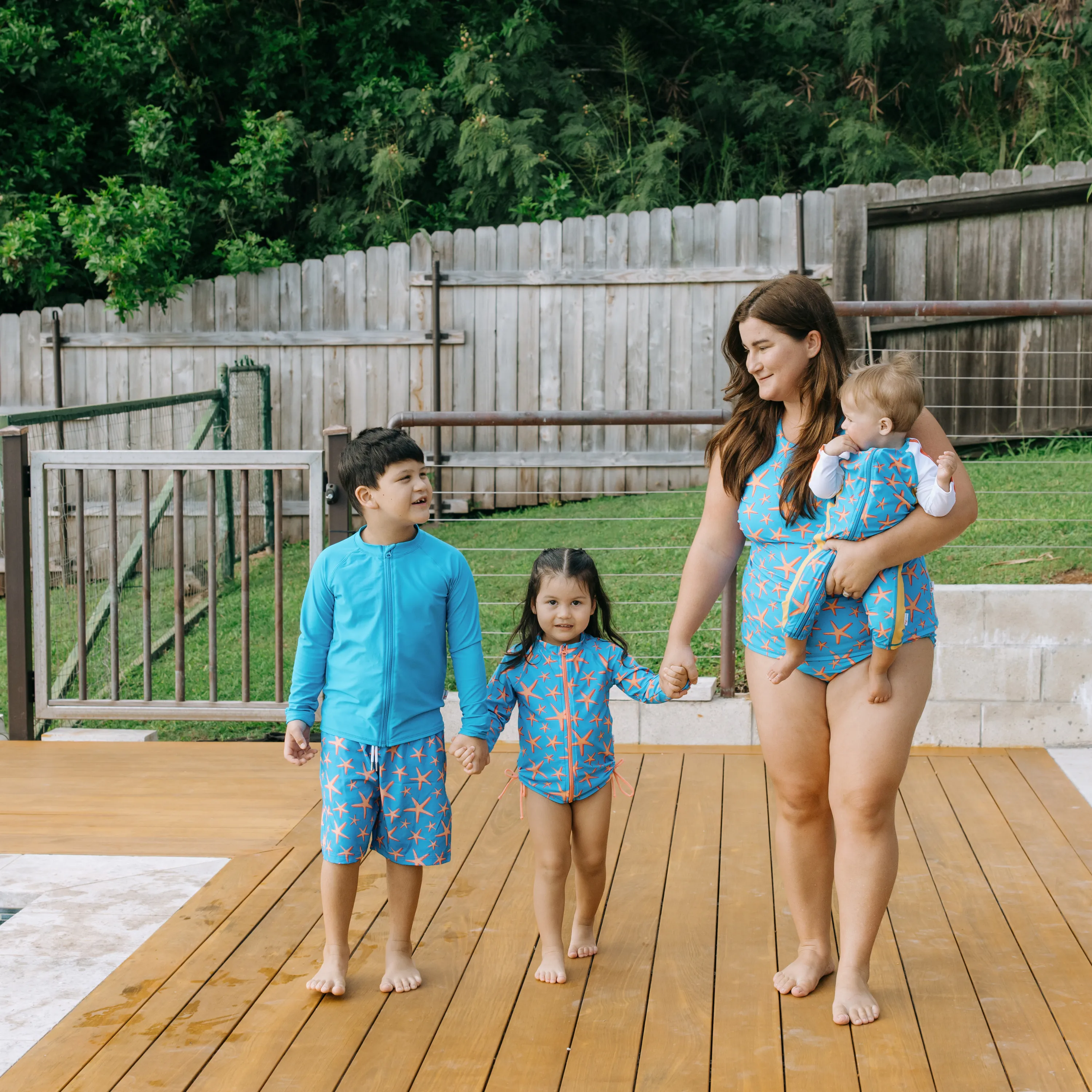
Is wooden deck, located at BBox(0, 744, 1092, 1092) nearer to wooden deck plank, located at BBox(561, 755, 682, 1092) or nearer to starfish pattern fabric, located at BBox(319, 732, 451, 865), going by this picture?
wooden deck plank, located at BBox(561, 755, 682, 1092)

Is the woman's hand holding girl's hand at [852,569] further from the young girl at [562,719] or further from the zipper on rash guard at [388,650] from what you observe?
the zipper on rash guard at [388,650]

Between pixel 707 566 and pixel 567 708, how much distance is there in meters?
0.43

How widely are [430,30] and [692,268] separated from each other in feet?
13.1

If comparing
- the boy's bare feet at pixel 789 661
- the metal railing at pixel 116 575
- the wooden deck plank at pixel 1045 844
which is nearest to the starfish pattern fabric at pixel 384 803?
the boy's bare feet at pixel 789 661

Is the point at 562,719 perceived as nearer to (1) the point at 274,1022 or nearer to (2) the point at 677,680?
(2) the point at 677,680

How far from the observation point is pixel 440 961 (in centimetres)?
285

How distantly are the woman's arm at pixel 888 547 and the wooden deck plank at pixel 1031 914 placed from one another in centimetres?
96

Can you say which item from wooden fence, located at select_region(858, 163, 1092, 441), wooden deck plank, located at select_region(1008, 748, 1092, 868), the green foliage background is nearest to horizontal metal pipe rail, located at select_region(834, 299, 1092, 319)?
wooden deck plank, located at select_region(1008, 748, 1092, 868)

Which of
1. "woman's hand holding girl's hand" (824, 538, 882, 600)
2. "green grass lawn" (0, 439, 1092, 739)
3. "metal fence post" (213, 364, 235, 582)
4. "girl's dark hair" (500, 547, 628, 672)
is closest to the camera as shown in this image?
"woman's hand holding girl's hand" (824, 538, 882, 600)

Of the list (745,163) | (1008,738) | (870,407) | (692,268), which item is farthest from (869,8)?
(870,407)

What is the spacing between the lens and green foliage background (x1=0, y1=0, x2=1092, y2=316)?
9.88 meters

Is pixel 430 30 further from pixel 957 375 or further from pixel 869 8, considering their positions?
pixel 957 375

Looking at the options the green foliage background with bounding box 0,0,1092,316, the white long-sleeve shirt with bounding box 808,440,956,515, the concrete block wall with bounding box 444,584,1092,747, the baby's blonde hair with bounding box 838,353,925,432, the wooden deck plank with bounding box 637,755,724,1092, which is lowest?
the wooden deck plank with bounding box 637,755,724,1092

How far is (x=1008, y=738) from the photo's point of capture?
4.41 meters
